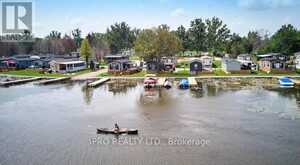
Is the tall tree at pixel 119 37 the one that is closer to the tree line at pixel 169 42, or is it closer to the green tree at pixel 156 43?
the tree line at pixel 169 42

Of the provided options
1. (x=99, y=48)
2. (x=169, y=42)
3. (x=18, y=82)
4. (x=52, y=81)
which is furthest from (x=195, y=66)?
(x=99, y=48)

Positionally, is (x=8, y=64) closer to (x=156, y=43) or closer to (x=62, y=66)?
(x=62, y=66)

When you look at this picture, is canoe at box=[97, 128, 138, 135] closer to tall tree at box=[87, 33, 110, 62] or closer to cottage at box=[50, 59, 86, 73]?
cottage at box=[50, 59, 86, 73]

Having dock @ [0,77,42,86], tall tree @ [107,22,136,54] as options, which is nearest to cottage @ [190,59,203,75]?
dock @ [0,77,42,86]

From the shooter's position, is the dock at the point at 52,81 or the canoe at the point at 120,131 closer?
the canoe at the point at 120,131

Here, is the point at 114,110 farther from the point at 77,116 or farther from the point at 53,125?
the point at 53,125

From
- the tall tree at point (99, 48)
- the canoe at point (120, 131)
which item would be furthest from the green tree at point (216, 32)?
the canoe at point (120, 131)
